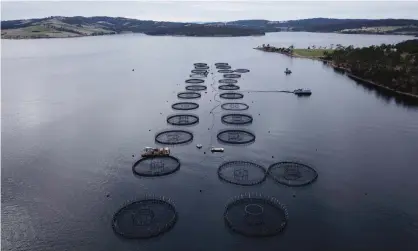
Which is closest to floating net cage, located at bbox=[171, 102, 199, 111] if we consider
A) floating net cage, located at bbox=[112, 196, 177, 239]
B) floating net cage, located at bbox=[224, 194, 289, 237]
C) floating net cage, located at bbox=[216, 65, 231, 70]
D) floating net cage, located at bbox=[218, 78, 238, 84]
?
floating net cage, located at bbox=[218, 78, 238, 84]

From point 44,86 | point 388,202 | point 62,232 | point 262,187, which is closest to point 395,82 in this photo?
point 388,202

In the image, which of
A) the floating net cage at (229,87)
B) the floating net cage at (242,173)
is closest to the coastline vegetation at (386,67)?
the floating net cage at (229,87)

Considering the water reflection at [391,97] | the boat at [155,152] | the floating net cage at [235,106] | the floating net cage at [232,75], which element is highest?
the floating net cage at [232,75]

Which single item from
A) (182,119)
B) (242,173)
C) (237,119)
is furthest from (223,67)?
(242,173)

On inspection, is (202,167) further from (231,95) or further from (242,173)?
(231,95)

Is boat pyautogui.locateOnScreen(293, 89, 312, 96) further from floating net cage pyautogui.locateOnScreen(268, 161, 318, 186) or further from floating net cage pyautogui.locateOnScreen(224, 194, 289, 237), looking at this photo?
floating net cage pyautogui.locateOnScreen(224, 194, 289, 237)

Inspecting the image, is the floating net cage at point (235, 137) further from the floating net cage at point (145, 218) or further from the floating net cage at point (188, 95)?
the floating net cage at point (188, 95)
